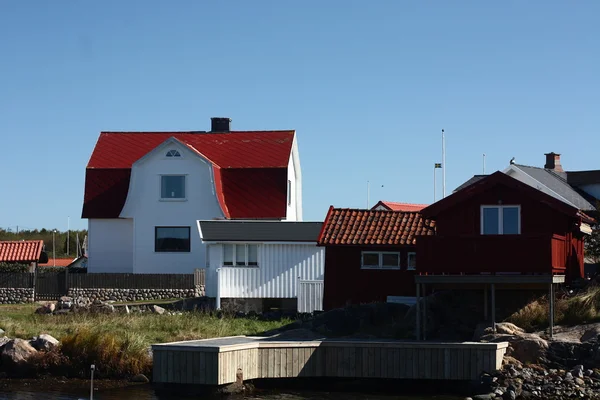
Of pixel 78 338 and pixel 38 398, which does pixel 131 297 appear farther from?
pixel 38 398

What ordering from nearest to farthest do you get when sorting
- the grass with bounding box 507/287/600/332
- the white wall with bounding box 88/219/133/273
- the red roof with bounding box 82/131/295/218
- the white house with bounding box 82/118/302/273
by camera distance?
the grass with bounding box 507/287/600/332 < the white house with bounding box 82/118/302/273 < the red roof with bounding box 82/131/295/218 < the white wall with bounding box 88/219/133/273

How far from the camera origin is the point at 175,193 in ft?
178

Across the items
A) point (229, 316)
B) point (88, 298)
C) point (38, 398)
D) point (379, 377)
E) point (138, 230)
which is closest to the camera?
point (38, 398)

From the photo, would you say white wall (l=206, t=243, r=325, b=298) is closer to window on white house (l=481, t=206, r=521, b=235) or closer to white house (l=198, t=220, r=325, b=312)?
white house (l=198, t=220, r=325, b=312)

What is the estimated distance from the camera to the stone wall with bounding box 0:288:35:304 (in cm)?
5094

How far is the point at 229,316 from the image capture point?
3853cm

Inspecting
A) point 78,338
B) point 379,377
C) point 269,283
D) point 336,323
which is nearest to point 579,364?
point 379,377

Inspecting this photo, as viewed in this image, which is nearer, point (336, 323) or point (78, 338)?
point (78, 338)

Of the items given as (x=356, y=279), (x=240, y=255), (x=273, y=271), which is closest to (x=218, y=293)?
(x=240, y=255)

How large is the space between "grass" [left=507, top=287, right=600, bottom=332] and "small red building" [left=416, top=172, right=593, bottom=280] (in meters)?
1.05

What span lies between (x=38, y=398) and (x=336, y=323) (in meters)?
10.6

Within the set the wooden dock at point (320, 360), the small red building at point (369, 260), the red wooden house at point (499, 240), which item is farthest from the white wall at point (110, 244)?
the wooden dock at point (320, 360)

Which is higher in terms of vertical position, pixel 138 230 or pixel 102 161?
pixel 102 161

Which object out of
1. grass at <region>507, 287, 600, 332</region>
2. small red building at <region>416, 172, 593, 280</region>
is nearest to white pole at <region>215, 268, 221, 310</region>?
small red building at <region>416, 172, 593, 280</region>
